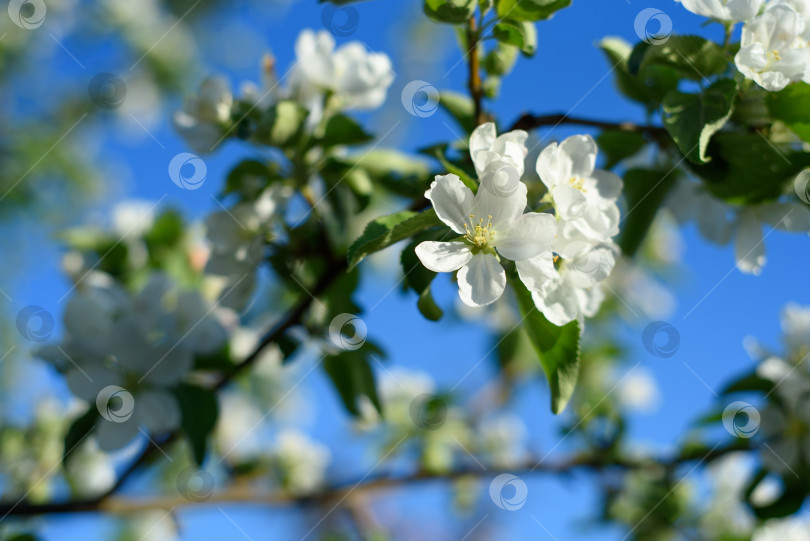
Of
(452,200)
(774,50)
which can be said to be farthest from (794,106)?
(452,200)

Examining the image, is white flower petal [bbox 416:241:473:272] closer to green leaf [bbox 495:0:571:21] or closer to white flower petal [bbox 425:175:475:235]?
Result: white flower petal [bbox 425:175:475:235]

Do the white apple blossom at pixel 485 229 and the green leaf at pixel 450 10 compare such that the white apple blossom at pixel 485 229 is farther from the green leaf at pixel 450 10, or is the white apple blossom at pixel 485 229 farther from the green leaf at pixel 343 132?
the green leaf at pixel 343 132

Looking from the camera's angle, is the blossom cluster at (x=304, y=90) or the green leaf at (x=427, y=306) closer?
the green leaf at (x=427, y=306)

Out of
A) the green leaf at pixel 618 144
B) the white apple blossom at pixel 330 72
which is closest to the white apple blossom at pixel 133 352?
the white apple blossom at pixel 330 72
